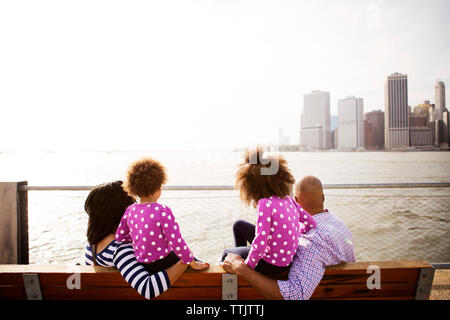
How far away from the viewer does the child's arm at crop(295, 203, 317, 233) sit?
1884 millimetres

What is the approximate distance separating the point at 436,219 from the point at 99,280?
1442 centimetres

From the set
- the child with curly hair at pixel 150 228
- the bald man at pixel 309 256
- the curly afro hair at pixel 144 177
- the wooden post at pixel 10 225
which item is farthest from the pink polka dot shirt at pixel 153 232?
the wooden post at pixel 10 225

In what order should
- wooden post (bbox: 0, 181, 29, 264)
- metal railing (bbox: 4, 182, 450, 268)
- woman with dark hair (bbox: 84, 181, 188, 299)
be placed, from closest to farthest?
woman with dark hair (bbox: 84, 181, 188, 299) < wooden post (bbox: 0, 181, 29, 264) < metal railing (bbox: 4, 182, 450, 268)

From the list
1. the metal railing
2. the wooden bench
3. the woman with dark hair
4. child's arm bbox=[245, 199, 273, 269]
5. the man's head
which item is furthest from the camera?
the metal railing

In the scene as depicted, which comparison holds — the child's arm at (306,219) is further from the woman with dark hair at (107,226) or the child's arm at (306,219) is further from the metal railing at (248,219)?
the metal railing at (248,219)

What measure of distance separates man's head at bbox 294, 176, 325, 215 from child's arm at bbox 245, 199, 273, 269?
438mm

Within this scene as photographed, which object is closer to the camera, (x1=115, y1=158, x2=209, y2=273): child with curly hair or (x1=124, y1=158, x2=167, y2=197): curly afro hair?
(x1=115, y1=158, x2=209, y2=273): child with curly hair

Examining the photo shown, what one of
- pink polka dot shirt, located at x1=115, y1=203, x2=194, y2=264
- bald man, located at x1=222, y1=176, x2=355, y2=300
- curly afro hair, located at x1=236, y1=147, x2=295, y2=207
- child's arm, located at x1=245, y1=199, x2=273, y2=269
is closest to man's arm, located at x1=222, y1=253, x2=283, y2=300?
bald man, located at x1=222, y1=176, x2=355, y2=300

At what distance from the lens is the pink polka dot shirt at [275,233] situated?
5.55 ft

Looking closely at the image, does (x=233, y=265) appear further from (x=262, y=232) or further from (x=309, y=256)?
(x=309, y=256)

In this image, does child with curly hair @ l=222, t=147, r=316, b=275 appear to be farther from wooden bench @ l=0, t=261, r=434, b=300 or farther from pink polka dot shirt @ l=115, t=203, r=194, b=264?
pink polka dot shirt @ l=115, t=203, r=194, b=264

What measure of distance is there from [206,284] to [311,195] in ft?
Answer: 3.09
